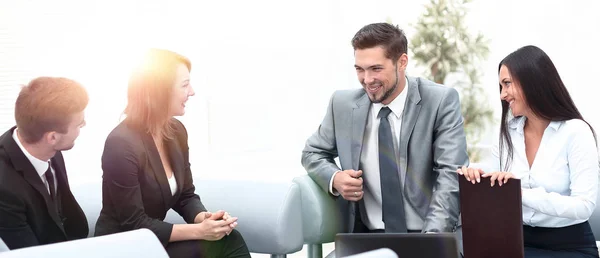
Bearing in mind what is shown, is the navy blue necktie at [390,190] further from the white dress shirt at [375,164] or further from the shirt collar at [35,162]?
the shirt collar at [35,162]

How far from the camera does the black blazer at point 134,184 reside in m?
2.27

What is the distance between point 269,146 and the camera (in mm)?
5445

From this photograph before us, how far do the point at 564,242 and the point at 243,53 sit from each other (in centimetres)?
309

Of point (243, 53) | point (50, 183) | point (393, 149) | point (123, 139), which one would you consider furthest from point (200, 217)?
point (243, 53)

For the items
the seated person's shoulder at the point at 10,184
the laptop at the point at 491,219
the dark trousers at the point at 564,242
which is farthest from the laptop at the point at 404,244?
the seated person's shoulder at the point at 10,184

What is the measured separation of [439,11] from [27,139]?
4176 millimetres

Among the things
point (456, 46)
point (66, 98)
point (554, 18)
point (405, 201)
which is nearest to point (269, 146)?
point (456, 46)

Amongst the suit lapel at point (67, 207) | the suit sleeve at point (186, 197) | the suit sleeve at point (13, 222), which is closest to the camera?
the suit sleeve at point (13, 222)

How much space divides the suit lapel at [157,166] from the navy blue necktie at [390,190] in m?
0.82

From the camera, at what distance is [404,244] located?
2.15 m

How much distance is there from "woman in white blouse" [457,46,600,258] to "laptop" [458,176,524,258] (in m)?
0.14

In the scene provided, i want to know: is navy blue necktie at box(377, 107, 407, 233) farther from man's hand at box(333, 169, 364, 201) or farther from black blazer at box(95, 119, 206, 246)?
black blazer at box(95, 119, 206, 246)

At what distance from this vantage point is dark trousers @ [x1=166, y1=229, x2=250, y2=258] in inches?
93.8

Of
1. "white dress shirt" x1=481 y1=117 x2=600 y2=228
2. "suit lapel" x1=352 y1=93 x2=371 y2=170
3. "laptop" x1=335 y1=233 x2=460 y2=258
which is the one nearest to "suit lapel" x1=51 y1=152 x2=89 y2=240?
"laptop" x1=335 y1=233 x2=460 y2=258
